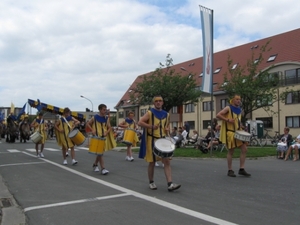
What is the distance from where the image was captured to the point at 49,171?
35.5 feet

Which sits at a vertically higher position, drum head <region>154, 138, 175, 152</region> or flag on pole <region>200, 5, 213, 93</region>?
flag on pole <region>200, 5, 213, 93</region>

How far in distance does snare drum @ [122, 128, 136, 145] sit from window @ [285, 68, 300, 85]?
33.4 meters

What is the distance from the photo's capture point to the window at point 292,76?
1660 inches

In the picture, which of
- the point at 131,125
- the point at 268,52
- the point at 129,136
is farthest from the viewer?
the point at 268,52

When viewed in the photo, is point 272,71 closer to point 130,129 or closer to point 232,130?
point 130,129

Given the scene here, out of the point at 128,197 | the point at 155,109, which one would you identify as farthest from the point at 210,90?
the point at 128,197

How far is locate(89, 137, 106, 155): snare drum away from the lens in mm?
9867

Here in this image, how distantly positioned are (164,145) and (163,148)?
4.5 inches

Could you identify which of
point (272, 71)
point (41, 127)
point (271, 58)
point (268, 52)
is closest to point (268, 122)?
point (272, 71)

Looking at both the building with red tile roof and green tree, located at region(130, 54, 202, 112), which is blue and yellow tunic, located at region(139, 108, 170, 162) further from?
the building with red tile roof

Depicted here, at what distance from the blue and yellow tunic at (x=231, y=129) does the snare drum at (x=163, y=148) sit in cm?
249

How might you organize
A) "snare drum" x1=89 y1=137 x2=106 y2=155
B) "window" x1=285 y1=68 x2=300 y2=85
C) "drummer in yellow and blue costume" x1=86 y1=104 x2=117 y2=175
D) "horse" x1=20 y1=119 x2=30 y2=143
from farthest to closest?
1. "window" x1=285 y1=68 x2=300 y2=85
2. "horse" x1=20 y1=119 x2=30 y2=143
3. "drummer in yellow and blue costume" x1=86 y1=104 x2=117 y2=175
4. "snare drum" x1=89 y1=137 x2=106 y2=155

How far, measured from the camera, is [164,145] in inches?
285

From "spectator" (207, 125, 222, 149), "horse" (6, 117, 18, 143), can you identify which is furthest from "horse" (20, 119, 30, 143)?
"spectator" (207, 125, 222, 149)
